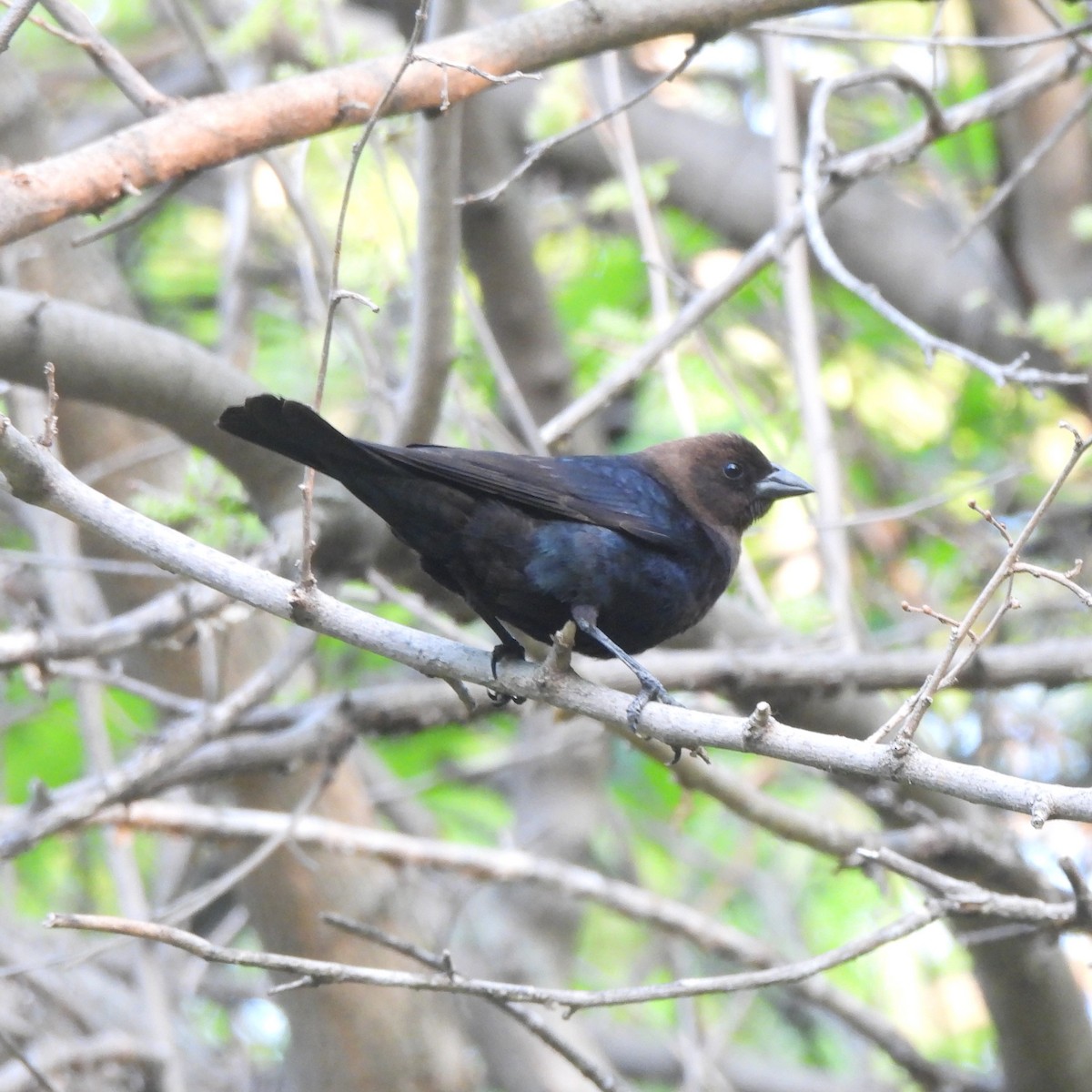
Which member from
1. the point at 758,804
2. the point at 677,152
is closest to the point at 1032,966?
the point at 758,804

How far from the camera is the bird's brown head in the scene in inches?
158

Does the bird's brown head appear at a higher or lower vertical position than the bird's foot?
higher

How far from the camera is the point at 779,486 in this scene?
4242mm

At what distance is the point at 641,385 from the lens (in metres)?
6.89

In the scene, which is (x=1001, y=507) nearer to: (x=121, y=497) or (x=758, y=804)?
(x=758, y=804)

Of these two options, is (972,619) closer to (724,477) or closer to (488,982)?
(488,982)

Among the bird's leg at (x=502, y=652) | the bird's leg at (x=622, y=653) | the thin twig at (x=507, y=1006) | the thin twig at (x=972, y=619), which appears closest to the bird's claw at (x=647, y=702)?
the bird's leg at (x=622, y=653)

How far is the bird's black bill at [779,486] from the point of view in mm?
4203

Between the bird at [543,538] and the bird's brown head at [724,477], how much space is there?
23 centimetres

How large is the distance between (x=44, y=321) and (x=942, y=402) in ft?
17.3

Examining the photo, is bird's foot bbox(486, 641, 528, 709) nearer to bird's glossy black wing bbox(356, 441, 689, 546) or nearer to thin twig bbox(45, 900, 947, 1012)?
bird's glossy black wing bbox(356, 441, 689, 546)

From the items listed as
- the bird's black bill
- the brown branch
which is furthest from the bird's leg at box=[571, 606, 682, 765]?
the brown branch

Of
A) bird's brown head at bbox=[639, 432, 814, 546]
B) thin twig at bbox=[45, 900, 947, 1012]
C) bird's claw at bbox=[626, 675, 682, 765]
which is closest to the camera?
thin twig at bbox=[45, 900, 947, 1012]

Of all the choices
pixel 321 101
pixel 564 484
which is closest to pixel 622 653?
pixel 564 484
